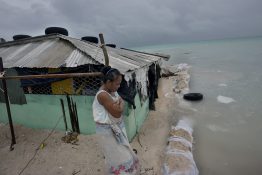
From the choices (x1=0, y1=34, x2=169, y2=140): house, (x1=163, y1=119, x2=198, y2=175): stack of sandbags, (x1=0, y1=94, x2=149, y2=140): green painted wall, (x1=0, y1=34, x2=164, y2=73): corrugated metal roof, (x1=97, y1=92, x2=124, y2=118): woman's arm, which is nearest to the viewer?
(x1=97, y1=92, x2=124, y2=118): woman's arm

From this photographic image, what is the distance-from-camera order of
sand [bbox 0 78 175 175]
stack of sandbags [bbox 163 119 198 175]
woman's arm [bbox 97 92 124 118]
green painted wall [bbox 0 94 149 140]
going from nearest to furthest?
1. woman's arm [bbox 97 92 124 118]
2. stack of sandbags [bbox 163 119 198 175]
3. sand [bbox 0 78 175 175]
4. green painted wall [bbox 0 94 149 140]

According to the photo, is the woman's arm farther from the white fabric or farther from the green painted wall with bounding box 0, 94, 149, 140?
the green painted wall with bounding box 0, 94, 149, 140

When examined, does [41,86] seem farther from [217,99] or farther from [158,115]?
[217,99]

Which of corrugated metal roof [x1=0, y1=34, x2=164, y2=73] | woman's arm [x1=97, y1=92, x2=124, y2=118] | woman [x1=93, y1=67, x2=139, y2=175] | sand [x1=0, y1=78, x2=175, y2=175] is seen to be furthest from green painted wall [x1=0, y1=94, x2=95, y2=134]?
woman's arm [x1=97, y1=92, x2=124, y2=118]

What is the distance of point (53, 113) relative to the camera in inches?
233

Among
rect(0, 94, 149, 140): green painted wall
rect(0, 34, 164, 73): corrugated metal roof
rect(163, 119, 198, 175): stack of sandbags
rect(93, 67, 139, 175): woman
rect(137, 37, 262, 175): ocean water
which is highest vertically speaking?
rect(0, 34, 164, 73): corrugated metal roof

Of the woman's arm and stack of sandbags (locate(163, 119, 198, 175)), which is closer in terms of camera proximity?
the woman's arm

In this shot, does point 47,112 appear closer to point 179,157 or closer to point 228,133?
point 179,157

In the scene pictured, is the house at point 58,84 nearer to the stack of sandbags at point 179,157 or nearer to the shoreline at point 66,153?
the shoreline at point 66,153

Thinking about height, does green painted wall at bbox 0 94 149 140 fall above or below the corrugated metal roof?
below

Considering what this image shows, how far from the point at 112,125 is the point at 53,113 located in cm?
411

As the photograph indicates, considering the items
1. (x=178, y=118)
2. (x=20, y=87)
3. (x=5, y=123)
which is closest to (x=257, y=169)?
(x=178, y=118)

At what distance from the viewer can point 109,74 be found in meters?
2.40

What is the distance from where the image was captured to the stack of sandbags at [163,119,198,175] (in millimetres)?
4168
